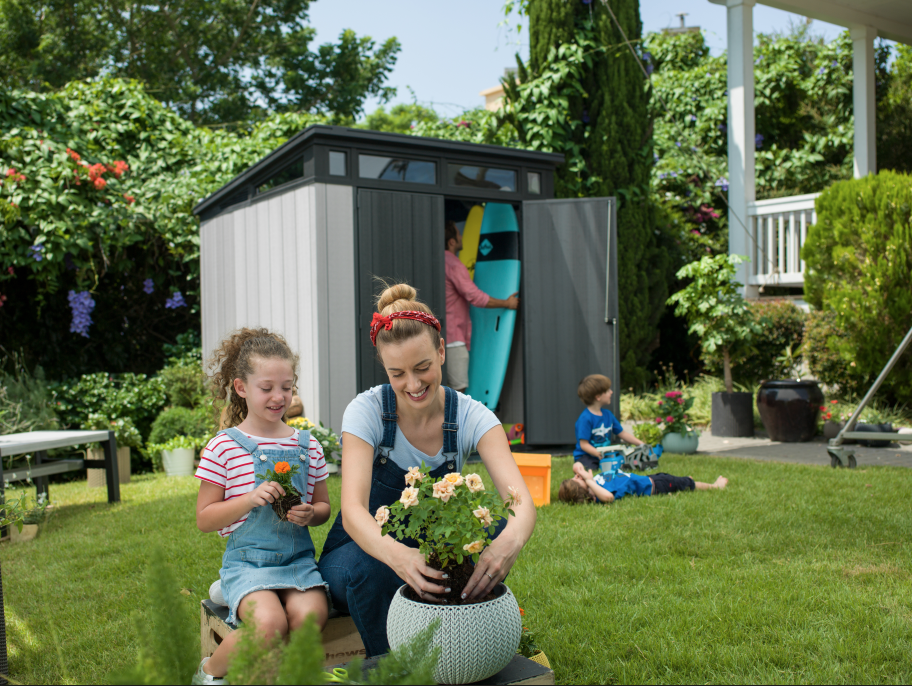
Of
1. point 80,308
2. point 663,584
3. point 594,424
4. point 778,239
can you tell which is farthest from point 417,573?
point 778,239

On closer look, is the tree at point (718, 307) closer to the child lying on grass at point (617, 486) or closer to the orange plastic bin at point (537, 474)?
the child lying on grass at point (617, 486)

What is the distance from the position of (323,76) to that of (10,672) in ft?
59.2

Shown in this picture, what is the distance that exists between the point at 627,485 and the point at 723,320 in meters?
3.24

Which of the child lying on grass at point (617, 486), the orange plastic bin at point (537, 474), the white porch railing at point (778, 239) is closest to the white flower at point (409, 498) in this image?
the orange plastic bin at point (537, 474)

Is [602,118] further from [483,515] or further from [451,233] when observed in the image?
[483,515]

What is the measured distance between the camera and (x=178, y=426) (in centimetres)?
664

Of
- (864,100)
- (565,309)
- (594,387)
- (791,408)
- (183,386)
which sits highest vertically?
(864,100)

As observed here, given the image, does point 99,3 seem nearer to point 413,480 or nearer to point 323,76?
point 323,76

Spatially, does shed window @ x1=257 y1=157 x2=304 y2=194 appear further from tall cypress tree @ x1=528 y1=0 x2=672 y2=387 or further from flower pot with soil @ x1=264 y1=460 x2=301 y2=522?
flower pot with soil @ x1=264 y1=460 x2=301 y2=522

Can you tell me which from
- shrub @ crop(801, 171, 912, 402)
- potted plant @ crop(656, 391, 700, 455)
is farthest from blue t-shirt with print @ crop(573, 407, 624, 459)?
shrub @ crop(801, 171, 912, 402)

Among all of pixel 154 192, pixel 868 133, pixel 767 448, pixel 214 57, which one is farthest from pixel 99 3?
pixel 767 448

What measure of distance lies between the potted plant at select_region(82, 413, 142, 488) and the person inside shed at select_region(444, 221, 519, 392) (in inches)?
113

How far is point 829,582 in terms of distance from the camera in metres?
2.74

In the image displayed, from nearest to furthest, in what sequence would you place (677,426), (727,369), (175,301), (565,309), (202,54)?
(677,426) → (565,309) → (727,369) → (175,301) → (202,54)
